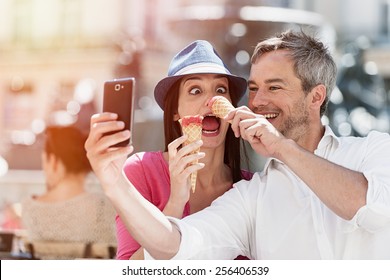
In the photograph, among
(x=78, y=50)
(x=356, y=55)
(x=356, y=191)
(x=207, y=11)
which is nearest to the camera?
(x=356, y=191)

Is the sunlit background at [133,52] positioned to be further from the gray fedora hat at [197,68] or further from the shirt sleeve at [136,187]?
the shirt sleeve at [136,187]

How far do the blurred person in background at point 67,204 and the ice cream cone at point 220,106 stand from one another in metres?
1.40

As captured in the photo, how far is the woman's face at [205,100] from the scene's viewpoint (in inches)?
105

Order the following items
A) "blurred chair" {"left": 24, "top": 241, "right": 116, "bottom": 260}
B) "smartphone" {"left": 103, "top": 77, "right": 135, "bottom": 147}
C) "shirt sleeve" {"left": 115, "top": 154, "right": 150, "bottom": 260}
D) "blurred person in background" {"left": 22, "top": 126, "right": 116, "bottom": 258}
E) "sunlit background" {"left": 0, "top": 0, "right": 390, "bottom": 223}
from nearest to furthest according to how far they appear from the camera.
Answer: "smartphone" {"left": 103, "top": 77, "right": 135, "bottom": 147}, "shirt sleeve" {"left": 115, "top": 154, "right": 150, "bottom": 260}, "blurred chair" {"left": 24, "top": 241, "right": 116, "bottom": 260}, "blurred person in background" {"left": 22, "top": 126, "right": 116, "bottom": 258}, "sunlit background" {"left": 0, "top": 0, "right": 390, "bottom": 223}

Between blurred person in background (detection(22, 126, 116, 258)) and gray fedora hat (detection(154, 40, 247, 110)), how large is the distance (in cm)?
127

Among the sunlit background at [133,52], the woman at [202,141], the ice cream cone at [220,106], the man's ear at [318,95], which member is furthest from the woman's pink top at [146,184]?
the sunlit background at [133,52]

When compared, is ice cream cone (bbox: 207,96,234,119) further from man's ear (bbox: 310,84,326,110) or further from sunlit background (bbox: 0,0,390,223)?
sunlit background (bbox: 0,0,390,223)

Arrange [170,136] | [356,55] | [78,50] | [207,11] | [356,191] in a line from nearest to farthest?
[356,191]
[170,136]
[356,55]
[207,11]
[78,50]

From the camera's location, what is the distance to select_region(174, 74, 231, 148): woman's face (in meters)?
2.66

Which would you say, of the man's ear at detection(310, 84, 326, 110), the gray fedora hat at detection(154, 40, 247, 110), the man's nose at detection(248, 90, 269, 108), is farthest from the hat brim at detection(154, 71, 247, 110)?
the man's ear at detection(310, 84, 326, 110)

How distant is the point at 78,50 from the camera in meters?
9.76

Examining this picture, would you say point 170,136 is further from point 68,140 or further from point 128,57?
point 128,57
